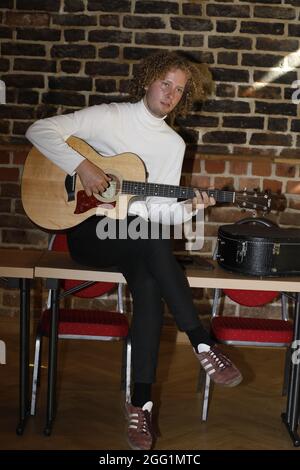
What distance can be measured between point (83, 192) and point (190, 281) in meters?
0.57

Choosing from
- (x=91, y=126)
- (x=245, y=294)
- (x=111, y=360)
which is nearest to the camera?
(x=91, y=126)

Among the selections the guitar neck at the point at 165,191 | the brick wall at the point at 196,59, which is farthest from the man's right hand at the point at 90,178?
the brick wall at the point at 196,59

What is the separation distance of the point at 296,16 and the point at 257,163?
2.79ft

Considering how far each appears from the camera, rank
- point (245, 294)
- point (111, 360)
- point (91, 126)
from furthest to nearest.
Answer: point (111, 360)
point (245, 294)
point (91, 126)

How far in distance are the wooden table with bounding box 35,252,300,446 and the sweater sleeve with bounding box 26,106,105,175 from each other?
1.32ft

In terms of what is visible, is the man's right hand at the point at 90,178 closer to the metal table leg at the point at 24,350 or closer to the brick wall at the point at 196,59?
the metal table leg at the point at 24,350

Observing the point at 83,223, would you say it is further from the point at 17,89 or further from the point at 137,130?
the point at 17,89

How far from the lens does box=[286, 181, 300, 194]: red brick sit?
4082 mm

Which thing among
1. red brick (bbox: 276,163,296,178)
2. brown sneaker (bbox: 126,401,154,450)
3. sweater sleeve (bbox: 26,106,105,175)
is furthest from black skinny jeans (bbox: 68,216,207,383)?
red brick (bbox: 276,163,296,178)

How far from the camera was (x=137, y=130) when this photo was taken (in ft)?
10.00

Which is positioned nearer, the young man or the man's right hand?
the young man

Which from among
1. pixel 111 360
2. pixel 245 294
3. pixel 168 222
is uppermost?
pixel 168 222

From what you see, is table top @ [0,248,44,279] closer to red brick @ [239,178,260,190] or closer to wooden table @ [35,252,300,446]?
wooden table @ [35,252,300,446]
